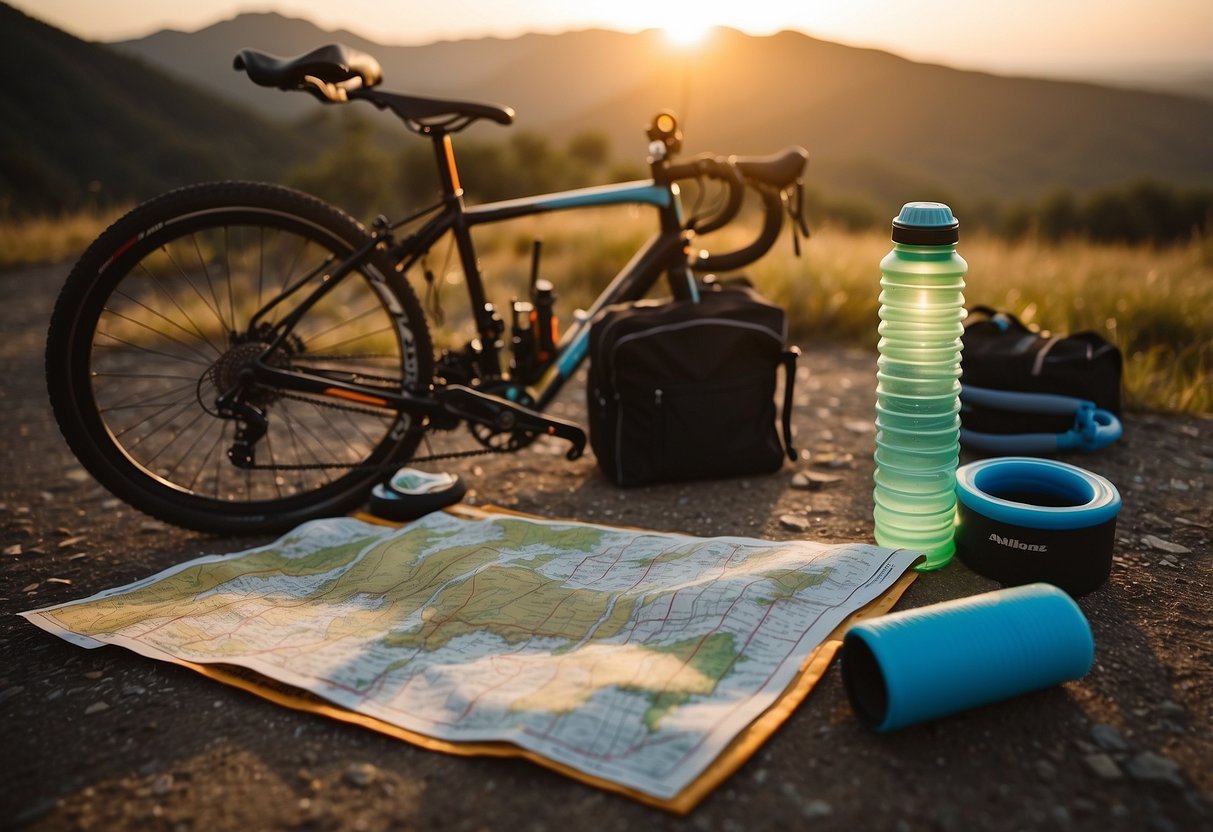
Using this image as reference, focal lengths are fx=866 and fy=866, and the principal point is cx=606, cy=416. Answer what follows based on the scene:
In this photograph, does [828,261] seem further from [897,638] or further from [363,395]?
[897,638]

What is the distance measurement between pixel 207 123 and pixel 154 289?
147ft

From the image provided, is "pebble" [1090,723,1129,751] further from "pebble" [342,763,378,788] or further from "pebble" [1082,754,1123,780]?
"pebble" [342,763,378,788]

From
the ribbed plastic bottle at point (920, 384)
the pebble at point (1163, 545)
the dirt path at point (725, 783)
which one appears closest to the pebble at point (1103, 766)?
the dirt path at point (725, 783)

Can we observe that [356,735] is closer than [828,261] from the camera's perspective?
Yes

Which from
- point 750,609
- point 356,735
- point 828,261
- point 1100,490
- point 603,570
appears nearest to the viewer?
point 356,735

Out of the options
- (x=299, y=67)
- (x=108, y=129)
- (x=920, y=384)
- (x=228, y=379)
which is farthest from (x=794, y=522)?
(x=108, y=129)

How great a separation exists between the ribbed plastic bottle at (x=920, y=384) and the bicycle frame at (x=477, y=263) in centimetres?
104

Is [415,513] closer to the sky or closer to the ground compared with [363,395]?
closer to the ground

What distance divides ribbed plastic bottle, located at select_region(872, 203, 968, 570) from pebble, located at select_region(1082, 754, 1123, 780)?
742 mm

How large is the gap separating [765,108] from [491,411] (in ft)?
200

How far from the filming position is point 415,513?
9.46ft

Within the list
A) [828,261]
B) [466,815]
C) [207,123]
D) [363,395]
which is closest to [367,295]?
[828,261]

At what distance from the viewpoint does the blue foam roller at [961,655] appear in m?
1.65

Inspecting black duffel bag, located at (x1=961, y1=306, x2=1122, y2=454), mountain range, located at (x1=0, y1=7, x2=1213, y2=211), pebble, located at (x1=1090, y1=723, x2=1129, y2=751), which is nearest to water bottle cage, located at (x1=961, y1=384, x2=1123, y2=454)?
black duffel bag, located at (x1=961, y1=306, x2=1122, y2=454)
